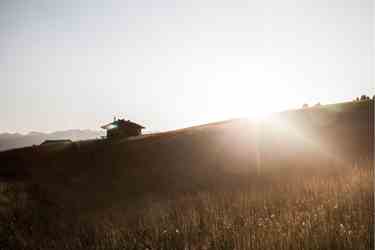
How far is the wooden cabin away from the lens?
165 ft

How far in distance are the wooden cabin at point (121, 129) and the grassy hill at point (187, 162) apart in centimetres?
1095

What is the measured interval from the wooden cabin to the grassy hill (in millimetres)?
10951

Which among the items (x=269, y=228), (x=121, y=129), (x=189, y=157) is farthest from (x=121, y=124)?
(x=269, y=228)

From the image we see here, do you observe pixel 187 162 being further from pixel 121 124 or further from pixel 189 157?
pixel 121 124

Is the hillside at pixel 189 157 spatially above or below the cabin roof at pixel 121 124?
below

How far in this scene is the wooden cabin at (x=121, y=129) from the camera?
50.3 meters

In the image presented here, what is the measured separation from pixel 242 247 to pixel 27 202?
47.1ft

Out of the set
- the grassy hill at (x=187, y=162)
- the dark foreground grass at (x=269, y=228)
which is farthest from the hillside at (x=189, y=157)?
the dark foreground grass at (x=269, y=228)

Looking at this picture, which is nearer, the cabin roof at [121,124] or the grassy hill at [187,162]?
the grassy hill at [187,162]

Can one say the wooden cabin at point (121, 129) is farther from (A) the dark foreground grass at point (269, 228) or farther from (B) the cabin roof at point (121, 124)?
(A) the dark foreground grass at point (269, 228)

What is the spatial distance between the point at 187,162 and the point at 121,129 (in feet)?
89.5

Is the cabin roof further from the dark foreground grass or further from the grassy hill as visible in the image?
the dark foreground grass

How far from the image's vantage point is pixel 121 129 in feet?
165

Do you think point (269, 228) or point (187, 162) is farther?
point (187, 162)
